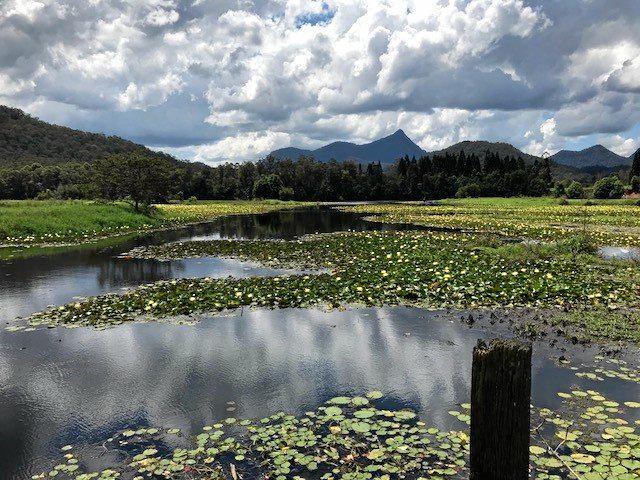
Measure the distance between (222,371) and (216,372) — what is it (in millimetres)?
122

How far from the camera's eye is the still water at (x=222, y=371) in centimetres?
759

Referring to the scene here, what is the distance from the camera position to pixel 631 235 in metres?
28.9

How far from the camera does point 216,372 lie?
9477 mm

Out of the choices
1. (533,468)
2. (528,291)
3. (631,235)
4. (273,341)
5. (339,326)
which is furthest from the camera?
(631,235)

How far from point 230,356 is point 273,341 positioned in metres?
1.27

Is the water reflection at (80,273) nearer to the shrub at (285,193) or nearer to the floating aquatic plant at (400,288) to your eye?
the floating aquatic plant at (400,288)

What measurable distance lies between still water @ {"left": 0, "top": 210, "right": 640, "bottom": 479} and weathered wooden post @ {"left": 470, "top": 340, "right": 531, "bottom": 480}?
369 cm

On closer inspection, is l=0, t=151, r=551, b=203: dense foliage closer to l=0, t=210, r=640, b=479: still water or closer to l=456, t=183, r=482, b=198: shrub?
l=456, t=183, r=482, b=198: shrub

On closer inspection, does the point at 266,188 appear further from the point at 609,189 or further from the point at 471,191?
the point at 609,189

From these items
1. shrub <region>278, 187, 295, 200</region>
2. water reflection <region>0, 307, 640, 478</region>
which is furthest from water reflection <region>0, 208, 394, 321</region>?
shrub <region>278, 187, 295, 200</region>

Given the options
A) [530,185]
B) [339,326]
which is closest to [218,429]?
[339,326]

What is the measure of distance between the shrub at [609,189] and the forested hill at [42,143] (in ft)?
367

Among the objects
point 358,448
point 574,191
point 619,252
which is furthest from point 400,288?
point 574,191

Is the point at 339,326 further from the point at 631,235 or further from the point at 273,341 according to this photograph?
the point at 631,235
